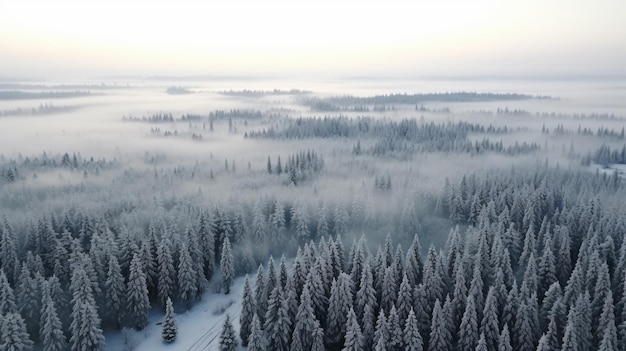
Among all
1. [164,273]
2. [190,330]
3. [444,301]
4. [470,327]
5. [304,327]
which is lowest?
[190,330]

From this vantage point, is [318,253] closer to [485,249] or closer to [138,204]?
[485,249]

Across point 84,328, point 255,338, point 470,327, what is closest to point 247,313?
point 255,338

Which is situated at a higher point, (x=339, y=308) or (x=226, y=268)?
(x=339, y=308)

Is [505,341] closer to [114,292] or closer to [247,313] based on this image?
[247,313]

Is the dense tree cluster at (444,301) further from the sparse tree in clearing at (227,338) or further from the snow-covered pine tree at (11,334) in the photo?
the snow-covered pine tree at (11,334)

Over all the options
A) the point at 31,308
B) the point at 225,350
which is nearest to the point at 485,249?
the point at 225,350

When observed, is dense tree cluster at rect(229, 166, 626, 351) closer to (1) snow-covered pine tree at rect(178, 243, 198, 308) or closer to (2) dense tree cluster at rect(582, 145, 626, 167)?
(1) snow-covered pine tree at rect(178, 243, 198, 308)

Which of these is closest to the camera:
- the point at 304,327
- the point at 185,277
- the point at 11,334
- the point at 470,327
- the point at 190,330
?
the point at 11,334

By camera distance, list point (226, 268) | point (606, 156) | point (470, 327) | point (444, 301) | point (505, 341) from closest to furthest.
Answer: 1. point (505, 341)
2. point (470, 327)
3. point (444, 301)
4. point (226, 268)
5. point (606, 156)

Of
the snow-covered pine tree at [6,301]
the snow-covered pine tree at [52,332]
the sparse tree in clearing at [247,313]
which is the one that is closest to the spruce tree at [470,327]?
the sparse tree in clearing at [247,313]
